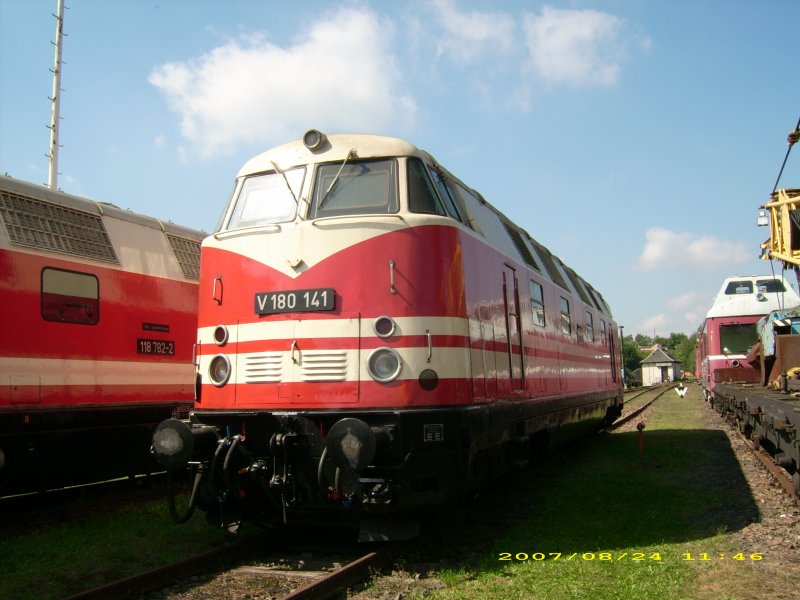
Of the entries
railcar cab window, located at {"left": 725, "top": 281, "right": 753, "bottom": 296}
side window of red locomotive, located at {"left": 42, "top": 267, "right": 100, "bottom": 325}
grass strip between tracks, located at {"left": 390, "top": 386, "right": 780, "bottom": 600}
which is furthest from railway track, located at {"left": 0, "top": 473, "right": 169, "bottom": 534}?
railcar cab window, located at {"left": 725, "top": 281, "right": 753, "bottom": 296}

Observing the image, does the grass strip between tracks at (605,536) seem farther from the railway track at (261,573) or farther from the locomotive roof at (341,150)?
the locomotive roof at (341,150)

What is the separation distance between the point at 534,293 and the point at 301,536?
175 inches

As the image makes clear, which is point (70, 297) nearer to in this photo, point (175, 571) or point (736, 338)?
point (175, 571)

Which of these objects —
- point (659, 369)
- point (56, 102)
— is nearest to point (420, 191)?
point (56, 102)

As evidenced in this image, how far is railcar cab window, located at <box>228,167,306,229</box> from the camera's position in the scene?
6.81 metres

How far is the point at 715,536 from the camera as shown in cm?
677

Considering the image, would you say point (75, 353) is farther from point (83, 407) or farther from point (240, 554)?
point (240, 554)

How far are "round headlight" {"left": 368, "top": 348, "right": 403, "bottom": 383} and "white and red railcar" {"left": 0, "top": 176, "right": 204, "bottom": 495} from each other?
4.07 meters

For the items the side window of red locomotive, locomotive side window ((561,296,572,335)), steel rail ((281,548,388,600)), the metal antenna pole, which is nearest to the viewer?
steel rail ((281,548,388,600))

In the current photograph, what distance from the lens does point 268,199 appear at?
7.00 metres

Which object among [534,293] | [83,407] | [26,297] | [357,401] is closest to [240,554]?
[357,401]

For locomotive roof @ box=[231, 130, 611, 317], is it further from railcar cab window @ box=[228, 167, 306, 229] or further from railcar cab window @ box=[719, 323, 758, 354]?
railcar cab window @ box=[719, 323, 758, 354]

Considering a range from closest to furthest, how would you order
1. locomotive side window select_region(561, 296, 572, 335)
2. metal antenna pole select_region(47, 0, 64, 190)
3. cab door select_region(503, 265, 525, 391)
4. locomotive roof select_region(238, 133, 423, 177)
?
locomotive roof select_region(238, 133, 423, 177), cab door select_region(503, 265, 525, 391), locomotive side window select_region(561, 296, 572, 335), metal antenna pole select_region(47, 0, 64, 190)

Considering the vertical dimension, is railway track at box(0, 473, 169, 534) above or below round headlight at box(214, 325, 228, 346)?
below
